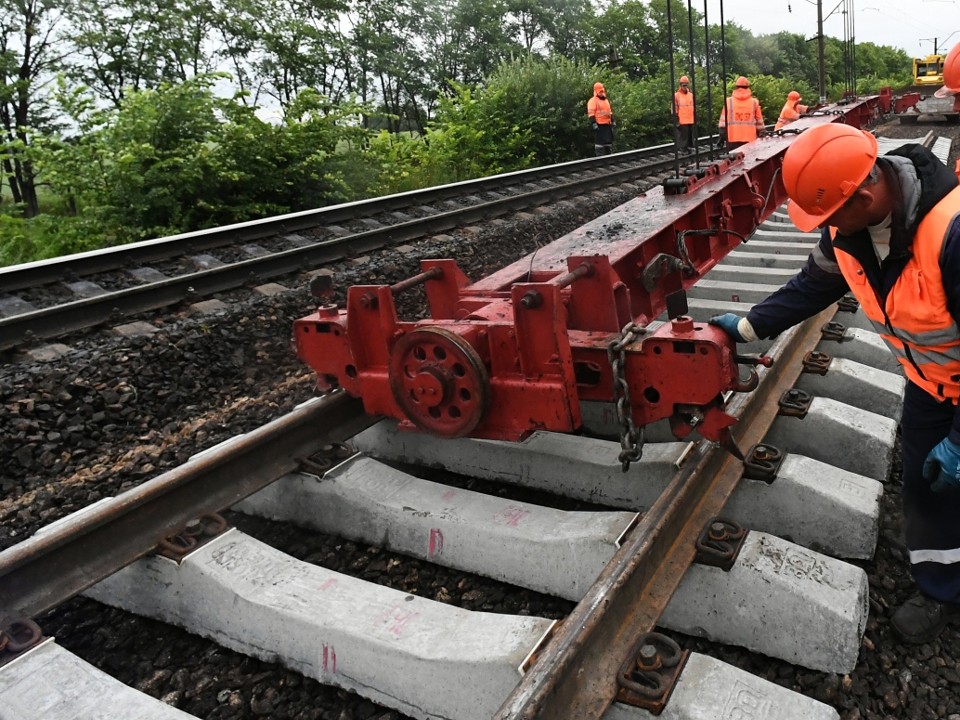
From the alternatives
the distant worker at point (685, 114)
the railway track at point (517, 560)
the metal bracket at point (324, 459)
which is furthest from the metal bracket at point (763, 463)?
the distant worker at point (685, 114)

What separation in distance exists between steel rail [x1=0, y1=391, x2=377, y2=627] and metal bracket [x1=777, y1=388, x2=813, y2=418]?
184cm

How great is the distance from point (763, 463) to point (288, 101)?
2303 centimetres

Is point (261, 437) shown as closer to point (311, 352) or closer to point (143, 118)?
point (311, 352)

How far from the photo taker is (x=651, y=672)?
183 cm

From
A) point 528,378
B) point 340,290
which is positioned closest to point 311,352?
point 528,378

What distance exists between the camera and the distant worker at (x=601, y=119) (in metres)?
16.3

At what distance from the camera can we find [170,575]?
241 centimetres

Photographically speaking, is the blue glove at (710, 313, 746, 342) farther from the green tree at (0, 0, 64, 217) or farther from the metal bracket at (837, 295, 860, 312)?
the green tree at (0, 0, 64, 217)

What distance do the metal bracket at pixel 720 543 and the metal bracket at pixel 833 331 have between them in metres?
2.15

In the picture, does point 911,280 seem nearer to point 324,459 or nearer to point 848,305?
point 324,459

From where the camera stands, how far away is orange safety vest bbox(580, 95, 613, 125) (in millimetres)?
16344

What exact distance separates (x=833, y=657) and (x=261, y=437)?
7.07 feet

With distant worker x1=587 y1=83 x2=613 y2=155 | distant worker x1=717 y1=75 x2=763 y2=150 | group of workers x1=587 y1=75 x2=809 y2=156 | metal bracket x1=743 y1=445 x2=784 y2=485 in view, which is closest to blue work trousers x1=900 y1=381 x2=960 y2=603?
metal bracket x1=743 y1=445 x2=784 y2=485

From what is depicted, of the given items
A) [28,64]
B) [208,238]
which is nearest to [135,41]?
[28,64]
